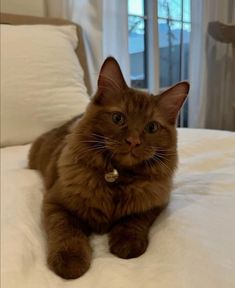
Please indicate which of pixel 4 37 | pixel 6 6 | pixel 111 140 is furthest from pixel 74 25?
pixel 111 140

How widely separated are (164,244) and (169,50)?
197 cm

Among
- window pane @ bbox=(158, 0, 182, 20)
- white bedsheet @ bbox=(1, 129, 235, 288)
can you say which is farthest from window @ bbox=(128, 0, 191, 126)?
white bedsheet @ bbox=(1, 129, 235, 288)

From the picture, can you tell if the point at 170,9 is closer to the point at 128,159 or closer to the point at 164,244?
the point at 128,159

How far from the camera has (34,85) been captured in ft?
5.15

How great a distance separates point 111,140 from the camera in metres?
0.79

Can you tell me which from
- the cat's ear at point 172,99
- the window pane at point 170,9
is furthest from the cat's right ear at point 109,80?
the window pane at point 170,9

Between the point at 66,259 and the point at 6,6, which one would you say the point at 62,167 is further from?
the point at 6,6

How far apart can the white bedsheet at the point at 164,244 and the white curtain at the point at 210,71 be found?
4.98 ft

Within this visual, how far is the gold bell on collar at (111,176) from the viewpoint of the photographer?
0.84 metres

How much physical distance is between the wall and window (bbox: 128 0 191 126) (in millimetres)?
532

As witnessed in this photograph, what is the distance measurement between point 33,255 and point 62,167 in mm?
237

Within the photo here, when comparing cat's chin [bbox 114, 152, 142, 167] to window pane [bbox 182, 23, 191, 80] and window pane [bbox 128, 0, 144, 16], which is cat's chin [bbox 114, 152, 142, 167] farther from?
window pane [bbox 182, 23, 191, 80]

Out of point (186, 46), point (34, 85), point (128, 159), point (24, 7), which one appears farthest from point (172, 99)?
point (186, 46)

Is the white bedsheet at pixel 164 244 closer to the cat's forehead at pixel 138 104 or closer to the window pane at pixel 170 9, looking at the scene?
the cat's forehead at pixel 138 104
